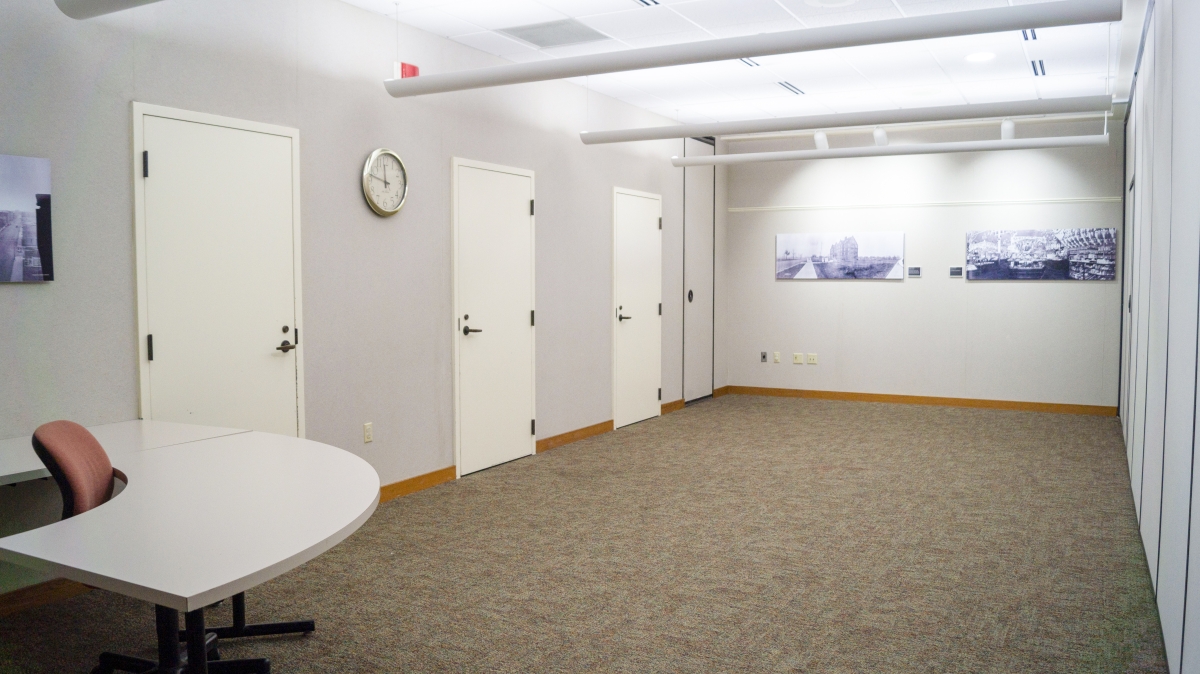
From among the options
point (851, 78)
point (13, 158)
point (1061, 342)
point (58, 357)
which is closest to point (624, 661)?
point (58, 357)

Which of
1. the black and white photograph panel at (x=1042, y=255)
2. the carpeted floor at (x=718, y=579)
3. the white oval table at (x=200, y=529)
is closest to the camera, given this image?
the white oval table at (x=200, y=529)

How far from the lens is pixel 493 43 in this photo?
580 centimetres

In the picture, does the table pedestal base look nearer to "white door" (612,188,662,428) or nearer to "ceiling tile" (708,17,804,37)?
"ceiling tile" (708,17,804,37)

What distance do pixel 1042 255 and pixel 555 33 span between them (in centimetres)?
562

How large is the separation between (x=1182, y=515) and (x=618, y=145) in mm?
5758

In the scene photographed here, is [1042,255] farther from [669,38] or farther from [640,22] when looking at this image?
[640,22]

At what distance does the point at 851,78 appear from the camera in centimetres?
682

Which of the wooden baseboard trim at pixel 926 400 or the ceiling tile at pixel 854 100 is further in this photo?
the wooden baseboard trim at pixel 926 400

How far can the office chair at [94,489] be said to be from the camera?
2.49 meters

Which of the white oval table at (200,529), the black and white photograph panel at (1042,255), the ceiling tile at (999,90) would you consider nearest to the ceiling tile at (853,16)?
the ceiling tile at (999,90)

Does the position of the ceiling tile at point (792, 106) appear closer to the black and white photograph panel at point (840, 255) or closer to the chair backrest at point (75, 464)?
the black and white photograph panel at point (840, 255)

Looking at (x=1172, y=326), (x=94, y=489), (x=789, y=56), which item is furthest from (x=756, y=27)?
(x=94, y=489)

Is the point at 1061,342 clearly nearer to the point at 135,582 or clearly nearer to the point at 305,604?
the point at 305,604

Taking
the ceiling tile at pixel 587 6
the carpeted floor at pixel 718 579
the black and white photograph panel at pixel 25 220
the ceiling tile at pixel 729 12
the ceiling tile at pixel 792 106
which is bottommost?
the carpeted floor at pixel 718 579
